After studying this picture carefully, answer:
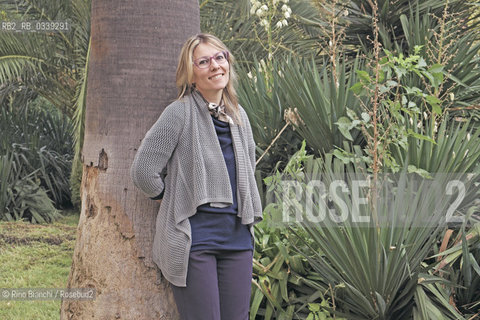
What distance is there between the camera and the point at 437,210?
3.38 m

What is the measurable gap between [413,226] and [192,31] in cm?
158

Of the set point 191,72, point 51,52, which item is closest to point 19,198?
point 51,52

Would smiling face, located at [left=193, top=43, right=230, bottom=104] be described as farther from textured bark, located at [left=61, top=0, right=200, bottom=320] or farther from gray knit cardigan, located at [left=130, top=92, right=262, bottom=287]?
textured bark, located at [left=61, top=0, right=200, bottom=320]

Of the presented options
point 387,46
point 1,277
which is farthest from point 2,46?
point 387,46

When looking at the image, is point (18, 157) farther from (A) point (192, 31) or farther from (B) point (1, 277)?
(A) point (192, 31)

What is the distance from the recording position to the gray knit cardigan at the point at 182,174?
2.51m

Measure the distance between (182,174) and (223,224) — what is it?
0.28 meters

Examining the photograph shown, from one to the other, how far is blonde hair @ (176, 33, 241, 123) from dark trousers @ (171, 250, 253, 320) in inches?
25.3

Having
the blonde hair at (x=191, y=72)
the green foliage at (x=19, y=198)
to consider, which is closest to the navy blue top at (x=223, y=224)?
the blonde hair at (x=191, y=72)

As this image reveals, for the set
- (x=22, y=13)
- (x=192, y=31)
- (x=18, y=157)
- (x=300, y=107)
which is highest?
(x=22, y=13)

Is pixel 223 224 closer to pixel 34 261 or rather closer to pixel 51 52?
pixel 34 261

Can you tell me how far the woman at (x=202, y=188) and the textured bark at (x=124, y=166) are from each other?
0.21 m

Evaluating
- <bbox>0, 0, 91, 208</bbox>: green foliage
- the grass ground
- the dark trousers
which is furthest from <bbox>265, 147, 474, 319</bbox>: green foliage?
<bbox>0, 0, 91, 208</bbox>: green foliage

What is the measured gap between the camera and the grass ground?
489 centimetres
